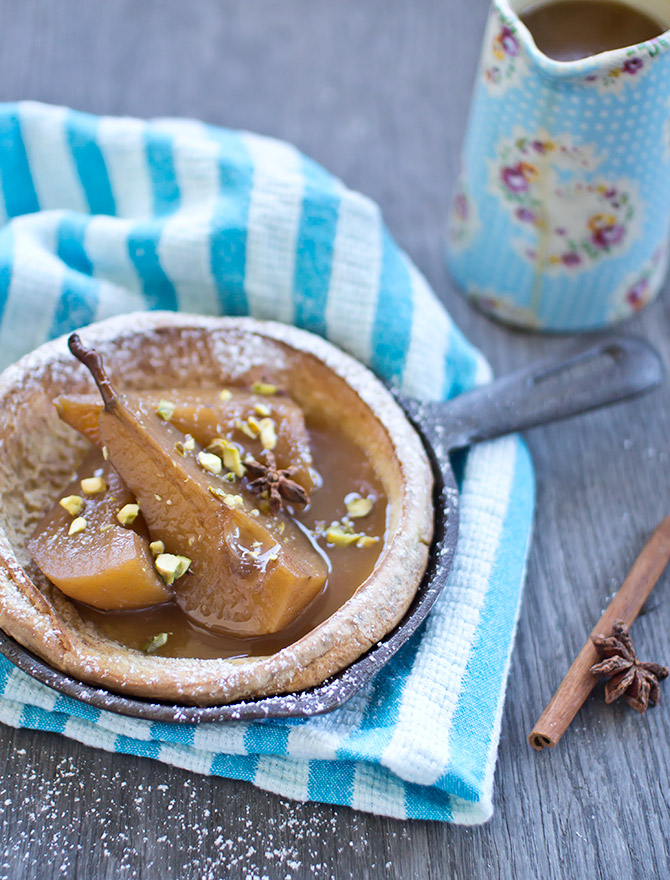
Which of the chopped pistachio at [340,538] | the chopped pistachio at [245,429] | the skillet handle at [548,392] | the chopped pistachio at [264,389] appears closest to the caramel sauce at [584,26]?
the skillet handle at [548,392]

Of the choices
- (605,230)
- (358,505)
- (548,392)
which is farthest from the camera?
(605,230)

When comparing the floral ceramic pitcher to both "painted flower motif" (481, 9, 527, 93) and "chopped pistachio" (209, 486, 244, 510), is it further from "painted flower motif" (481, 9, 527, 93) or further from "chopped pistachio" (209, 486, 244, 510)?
"chopped pistachio" (209, 486, 244, 510)

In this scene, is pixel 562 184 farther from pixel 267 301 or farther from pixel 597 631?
pixel 597 631

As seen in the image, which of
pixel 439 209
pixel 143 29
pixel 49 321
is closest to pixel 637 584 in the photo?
pixel 439 209

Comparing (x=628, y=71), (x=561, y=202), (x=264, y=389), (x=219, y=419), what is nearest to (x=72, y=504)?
(x=219, y=419)

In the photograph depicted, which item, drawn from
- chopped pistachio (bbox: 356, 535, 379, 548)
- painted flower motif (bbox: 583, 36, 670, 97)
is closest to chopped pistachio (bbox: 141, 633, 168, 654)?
chopped pistachio (bbox: 356, 535, 379, 548)

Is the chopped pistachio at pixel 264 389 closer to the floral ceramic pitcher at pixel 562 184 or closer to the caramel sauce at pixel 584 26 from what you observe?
the floral ceramic pitcher at pixel 562 184
